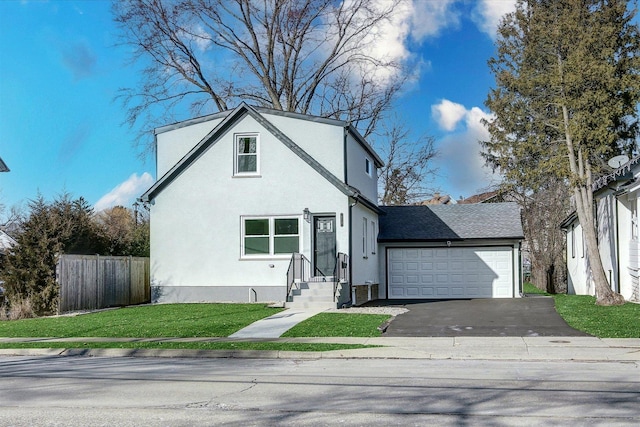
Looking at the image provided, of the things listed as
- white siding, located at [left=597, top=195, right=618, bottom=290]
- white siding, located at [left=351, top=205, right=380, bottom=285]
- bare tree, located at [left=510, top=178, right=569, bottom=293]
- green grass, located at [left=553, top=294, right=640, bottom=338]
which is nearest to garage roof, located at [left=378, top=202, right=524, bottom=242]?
white siding, located at [left=351, top=205, right=380, bottom=285]

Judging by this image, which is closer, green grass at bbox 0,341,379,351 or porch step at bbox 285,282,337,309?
green grass at bbox 0,341,379,351

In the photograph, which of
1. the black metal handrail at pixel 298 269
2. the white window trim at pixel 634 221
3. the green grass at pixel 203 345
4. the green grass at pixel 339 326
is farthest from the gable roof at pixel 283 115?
the green grass at pixel 203 345

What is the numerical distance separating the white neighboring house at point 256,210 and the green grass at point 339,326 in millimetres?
4421

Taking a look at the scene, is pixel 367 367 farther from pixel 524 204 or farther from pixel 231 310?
pixel 524 204

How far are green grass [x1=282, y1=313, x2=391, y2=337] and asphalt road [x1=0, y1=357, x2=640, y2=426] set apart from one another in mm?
3045

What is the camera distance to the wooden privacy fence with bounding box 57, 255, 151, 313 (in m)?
22.0

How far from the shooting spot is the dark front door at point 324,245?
23.1 metres

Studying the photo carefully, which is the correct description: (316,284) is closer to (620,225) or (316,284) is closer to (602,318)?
(602,318)

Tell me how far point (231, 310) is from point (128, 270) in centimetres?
665

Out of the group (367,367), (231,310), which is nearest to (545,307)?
(231,310)

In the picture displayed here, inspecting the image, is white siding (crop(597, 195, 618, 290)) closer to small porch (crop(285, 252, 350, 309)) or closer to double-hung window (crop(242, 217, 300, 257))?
small porch (crop(285, 252, 350, 309))

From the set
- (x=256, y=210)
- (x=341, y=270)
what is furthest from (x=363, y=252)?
(x=256, y=210)

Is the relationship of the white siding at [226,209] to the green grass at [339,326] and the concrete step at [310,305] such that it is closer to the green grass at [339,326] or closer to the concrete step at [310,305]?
the concrete step at [310,305]

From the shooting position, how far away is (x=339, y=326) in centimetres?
1645
